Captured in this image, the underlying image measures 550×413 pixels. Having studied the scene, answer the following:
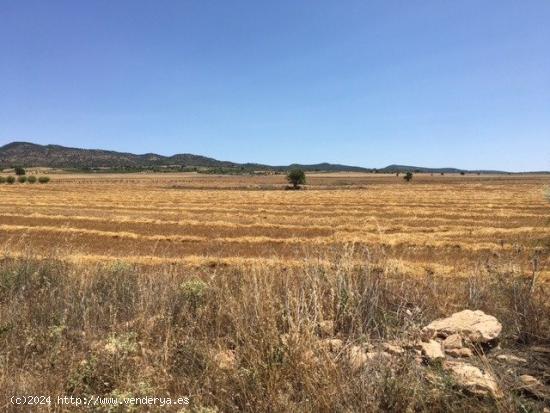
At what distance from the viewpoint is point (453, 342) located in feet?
14.9

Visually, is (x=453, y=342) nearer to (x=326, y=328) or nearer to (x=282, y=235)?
(x=326, y=328)

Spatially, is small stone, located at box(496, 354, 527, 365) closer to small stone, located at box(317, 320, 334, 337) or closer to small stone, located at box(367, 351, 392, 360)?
small stone, located at box(367, 351, 392, 360)

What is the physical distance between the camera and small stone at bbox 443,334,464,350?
4500mm

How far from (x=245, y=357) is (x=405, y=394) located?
1.40 meters

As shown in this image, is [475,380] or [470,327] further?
[470,327]

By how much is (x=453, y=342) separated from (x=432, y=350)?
37 cm

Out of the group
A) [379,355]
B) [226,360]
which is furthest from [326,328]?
[226,360]

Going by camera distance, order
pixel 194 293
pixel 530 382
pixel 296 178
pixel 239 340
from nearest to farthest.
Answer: pixel 530 382
pixel 239 340
pixel 194 293
pixel 296 178

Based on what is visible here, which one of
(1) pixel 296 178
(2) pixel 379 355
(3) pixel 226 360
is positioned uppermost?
(2) pixel 379 355

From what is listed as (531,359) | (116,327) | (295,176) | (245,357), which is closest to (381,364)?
(245,357)

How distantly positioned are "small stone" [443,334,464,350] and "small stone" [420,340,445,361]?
0.13 metres

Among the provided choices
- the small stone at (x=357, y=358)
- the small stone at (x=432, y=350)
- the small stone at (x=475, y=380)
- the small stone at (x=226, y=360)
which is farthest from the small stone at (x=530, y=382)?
the small stone at (x=226, y=360)

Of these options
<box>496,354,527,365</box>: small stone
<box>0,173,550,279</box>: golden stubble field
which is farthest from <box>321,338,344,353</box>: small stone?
<box>0,173,550,279</box>: golden stubble field

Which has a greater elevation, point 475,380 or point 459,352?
point 475,380
